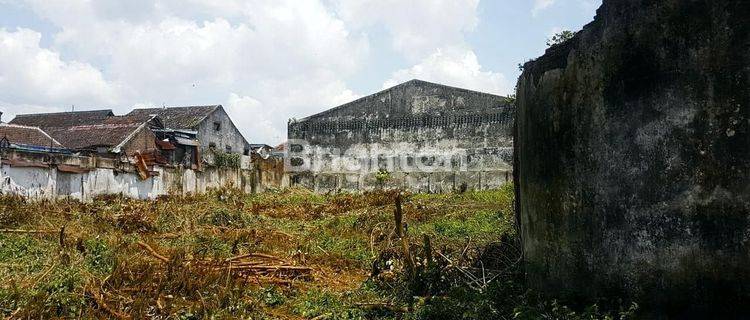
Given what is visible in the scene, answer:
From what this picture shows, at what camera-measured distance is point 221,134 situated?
38469 millimetres

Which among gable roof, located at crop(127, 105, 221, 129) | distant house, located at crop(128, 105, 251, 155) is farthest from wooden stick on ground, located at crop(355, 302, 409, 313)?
gable roof, located at crop(127, 105, 221, 129)

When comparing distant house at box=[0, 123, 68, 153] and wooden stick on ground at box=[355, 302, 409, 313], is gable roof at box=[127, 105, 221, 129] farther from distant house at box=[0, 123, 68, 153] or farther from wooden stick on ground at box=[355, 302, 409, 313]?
wooden stick on ground at box=[355, 302, 409, 313]

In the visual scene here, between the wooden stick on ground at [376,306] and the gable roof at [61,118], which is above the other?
the gable roof at [61,118]

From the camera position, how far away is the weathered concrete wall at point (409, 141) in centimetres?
3014

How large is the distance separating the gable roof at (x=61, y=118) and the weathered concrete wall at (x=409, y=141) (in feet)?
40.9

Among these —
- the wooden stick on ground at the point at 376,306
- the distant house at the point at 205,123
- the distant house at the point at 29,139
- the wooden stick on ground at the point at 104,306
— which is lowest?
the wooden stick on ground at the point at 376,306

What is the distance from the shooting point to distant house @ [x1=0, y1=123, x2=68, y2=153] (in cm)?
2434

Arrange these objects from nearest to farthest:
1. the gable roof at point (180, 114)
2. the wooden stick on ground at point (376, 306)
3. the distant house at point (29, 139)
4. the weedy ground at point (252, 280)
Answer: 1. the weedy ground at point (252, 280)
2. the wooden stick on ground at point (376, 306)
3. the distant house at point (29, 139)
4. the gable roof at point (180, 114)

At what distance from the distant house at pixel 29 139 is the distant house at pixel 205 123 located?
8.37 metres

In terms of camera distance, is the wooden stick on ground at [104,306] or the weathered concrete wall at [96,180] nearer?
the wooden stick on ground at [104,306]

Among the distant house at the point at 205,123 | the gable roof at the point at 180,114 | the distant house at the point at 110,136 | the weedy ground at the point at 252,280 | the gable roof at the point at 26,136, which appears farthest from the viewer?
the distant house at the point at 205,123

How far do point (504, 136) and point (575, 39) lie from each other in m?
25.8

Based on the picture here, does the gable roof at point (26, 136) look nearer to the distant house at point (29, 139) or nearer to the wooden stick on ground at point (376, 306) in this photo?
the distant house at point (29, 139)

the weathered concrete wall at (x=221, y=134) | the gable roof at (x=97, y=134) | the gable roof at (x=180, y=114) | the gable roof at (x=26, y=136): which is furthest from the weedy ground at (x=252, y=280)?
the weathered concrete wall at (x=221, y=134)
